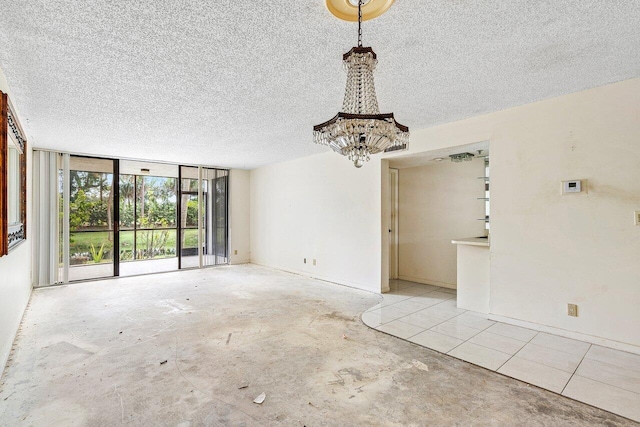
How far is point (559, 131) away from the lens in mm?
3029

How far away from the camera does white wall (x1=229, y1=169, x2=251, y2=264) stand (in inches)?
291

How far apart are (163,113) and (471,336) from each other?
4093 millimetres

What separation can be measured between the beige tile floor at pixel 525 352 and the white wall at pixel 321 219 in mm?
1226

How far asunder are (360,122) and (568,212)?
8.53ft

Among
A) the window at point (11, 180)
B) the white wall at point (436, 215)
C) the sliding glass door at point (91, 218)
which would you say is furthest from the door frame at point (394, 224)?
the sliding glass door at point (91, 218)

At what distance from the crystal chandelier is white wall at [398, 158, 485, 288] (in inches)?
133

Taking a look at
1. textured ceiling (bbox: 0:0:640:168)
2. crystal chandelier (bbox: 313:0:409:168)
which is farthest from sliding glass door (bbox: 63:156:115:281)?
crystal chandelier (bbox: 313:0:409:168)

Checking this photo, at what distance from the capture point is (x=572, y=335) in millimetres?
2922

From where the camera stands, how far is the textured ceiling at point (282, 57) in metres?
1.76

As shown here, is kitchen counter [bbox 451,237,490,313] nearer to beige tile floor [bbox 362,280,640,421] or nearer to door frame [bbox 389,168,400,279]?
beige tile floor [bbox 362,280,640,421]

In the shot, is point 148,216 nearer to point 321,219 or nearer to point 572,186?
point 321,219

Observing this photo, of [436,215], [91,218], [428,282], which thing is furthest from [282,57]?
[91,218]

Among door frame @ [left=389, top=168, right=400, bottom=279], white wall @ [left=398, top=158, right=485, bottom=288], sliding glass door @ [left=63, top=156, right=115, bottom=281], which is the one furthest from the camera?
sliding glass door @ [left=63, top=156, right=115, bottom=281]

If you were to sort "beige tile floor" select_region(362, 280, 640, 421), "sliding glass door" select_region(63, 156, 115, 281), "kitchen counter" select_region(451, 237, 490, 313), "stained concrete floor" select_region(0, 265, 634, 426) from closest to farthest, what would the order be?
"stained concrete floor" select_region(0, 265, 634, 426) → "beige tile floor" select_region(362, 280, 640, 421) → "kitchen counter" select_region(451, 237, 490, 313) → "sliding glass door" select_region(63, 156, 115, 281)
